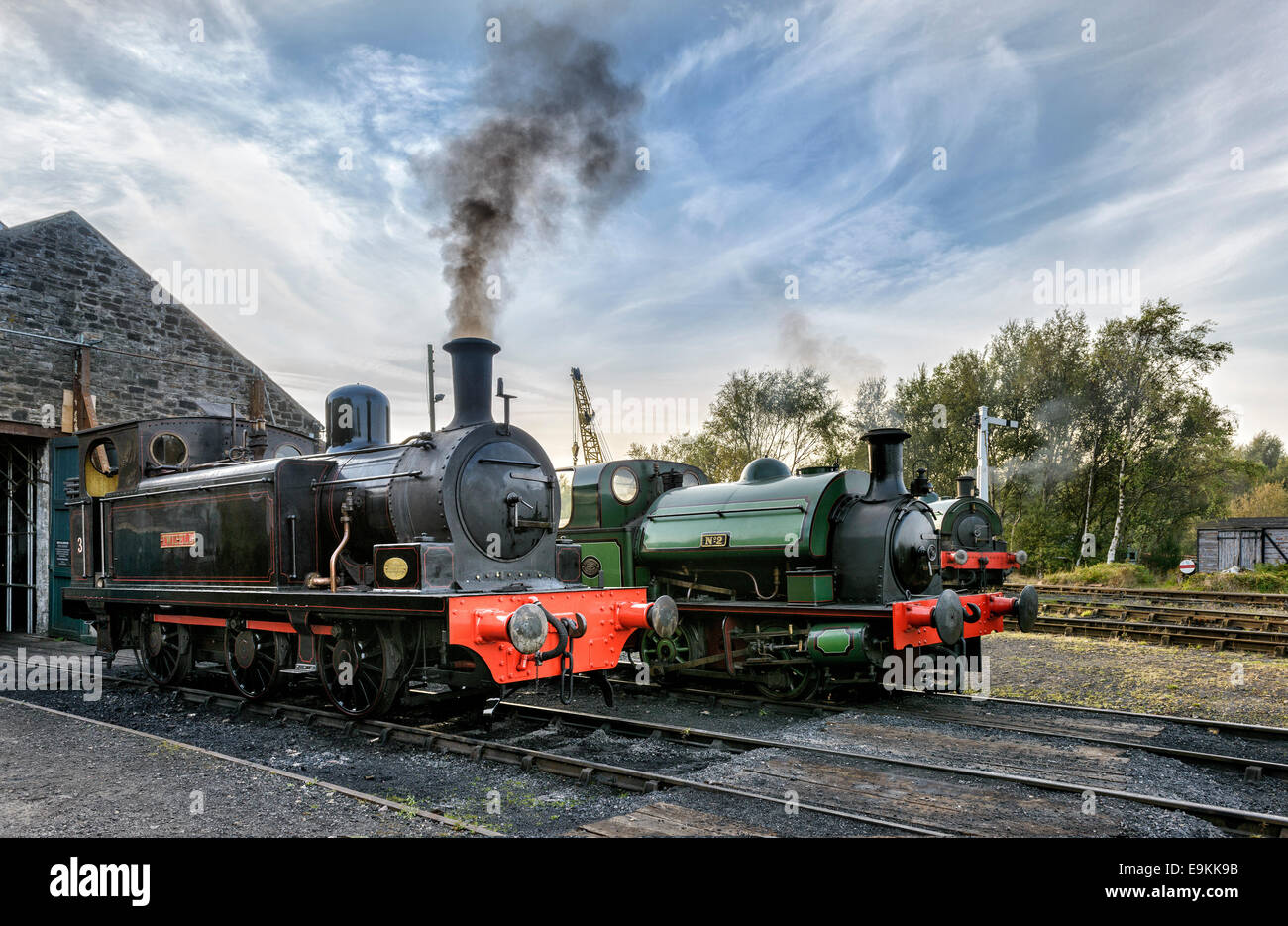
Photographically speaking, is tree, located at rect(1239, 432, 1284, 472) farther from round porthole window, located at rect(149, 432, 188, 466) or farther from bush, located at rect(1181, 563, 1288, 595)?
round porthole window, located at rect(149, 432, 188, 466)

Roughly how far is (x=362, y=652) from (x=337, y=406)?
9.18 ft

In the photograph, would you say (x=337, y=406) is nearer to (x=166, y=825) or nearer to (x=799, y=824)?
(x=166, y=825)

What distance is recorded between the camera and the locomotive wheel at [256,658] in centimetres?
788

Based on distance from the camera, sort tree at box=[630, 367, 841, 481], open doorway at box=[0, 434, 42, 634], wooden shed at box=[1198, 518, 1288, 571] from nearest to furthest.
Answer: open doorway at box=[0, 434, 42, 634], wooden shed at box=[1198, 518, 1288, 571], tree at box=[630, 367, 841, 481]

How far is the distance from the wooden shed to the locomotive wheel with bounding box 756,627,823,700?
22.1 meters

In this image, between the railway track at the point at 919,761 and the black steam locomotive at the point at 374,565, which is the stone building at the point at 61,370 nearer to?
the black steam locomotive at the point at 374,565

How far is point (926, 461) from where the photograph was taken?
34.9 metres

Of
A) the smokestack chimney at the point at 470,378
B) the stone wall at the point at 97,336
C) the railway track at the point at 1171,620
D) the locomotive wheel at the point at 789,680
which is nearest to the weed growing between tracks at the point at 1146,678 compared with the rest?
the railway track at the point at 1171,620

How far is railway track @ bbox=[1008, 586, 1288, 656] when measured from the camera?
1197cm

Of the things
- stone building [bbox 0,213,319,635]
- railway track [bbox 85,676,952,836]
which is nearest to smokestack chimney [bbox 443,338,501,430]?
railway track [bbox 85,676,952,836]

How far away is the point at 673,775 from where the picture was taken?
18.3 ft

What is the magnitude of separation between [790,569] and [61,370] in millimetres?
12719

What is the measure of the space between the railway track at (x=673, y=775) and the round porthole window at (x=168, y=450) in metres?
3.07

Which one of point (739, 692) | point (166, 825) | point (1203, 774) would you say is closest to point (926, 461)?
point (739, 692)
